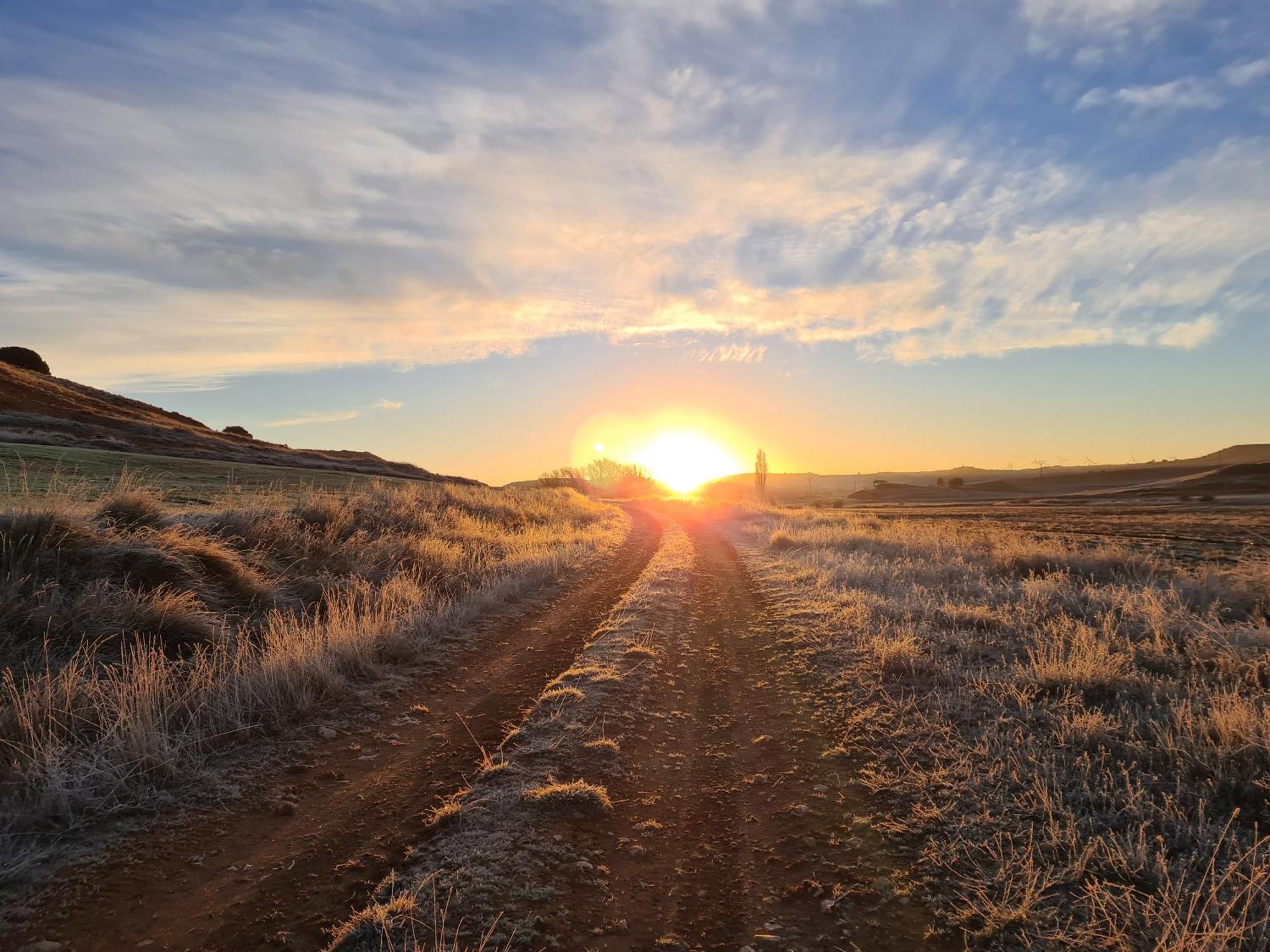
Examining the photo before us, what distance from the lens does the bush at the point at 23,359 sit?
64.2 meters

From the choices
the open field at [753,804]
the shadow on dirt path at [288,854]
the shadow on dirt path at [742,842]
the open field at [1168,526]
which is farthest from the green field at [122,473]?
the open field at [1168,526]

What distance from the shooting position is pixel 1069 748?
16.4 ft

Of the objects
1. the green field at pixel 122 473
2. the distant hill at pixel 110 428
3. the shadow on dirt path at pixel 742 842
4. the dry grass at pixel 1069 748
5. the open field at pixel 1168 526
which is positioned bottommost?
the open field at pixel 1168 526

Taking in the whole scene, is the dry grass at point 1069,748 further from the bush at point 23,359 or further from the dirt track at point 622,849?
the bush at point 23,359

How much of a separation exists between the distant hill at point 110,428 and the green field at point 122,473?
29.6 ft

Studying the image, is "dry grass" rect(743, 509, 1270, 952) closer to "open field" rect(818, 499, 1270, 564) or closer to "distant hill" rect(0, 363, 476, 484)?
"open field" rect(818, 499, 1270, 564)

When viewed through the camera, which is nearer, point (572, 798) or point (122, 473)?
point (572, 798)

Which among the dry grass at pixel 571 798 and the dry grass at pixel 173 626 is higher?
the dry grass at pixel 173 626

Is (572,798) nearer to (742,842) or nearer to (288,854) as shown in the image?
(742,842)

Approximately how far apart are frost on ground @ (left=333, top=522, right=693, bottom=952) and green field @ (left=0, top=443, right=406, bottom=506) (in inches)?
321

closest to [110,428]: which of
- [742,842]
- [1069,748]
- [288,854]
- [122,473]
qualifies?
[122,473]

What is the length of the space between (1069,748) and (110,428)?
179 ft

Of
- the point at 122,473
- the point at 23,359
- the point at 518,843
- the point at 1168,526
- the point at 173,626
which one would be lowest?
the point at 1168,526

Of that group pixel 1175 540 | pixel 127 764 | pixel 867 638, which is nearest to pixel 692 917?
pixel 127 764
